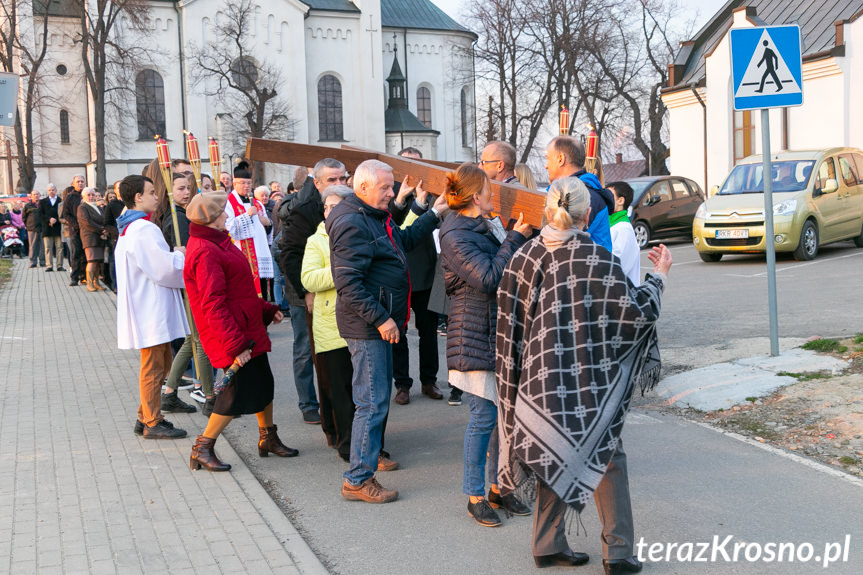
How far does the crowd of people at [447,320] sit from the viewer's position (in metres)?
3.85

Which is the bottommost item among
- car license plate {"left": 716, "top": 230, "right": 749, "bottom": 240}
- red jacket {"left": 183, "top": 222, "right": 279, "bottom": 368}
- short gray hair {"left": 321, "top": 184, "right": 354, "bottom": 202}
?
red jacket {"left": 183, "top": 222, "right": 279, "bottom": 368}

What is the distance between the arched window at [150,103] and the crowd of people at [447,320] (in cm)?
4689

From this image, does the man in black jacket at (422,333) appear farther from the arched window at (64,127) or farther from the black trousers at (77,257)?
the arched window at (64,127)

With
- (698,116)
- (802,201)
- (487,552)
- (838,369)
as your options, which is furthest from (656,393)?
(698,116)

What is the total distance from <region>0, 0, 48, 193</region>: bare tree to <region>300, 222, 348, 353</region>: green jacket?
40.0 m

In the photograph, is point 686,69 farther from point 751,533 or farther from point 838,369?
point 751,533

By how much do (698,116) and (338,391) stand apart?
27.0 meters

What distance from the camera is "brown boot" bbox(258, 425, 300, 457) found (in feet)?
20.3

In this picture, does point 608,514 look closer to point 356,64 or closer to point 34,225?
point 34,225

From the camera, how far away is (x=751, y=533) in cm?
444

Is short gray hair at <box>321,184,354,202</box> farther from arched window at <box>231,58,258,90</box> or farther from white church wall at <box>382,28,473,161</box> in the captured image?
white church wall at <box>382,28,473,161</box>

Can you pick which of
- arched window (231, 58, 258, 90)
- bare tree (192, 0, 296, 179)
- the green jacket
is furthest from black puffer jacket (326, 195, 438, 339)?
arched window (231, 58, 258, 90)

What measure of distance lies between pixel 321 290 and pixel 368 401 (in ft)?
3.51

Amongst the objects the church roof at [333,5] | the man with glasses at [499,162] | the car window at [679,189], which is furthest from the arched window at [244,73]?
the man with glasses at [499,162]
